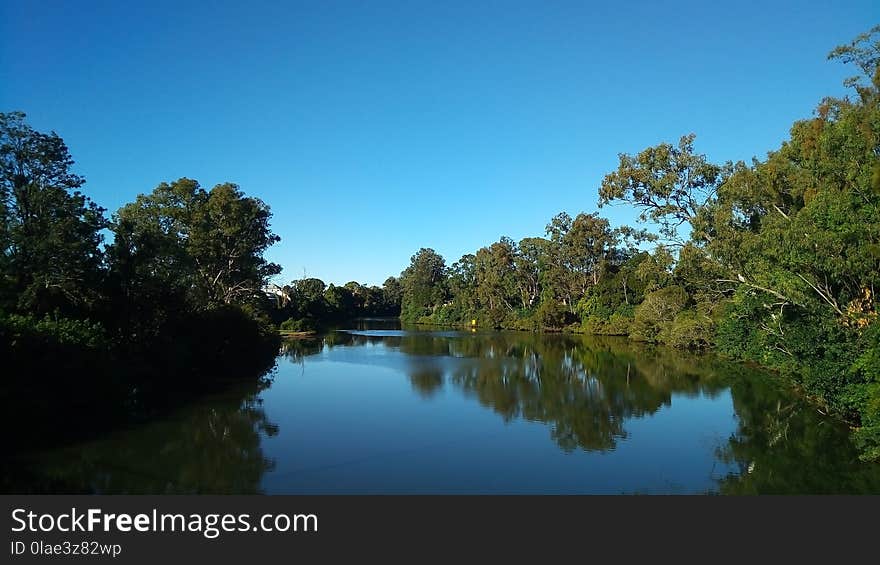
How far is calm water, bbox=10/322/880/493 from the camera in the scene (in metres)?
10.6

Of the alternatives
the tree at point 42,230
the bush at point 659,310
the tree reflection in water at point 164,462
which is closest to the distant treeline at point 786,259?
the bush at point 659,310

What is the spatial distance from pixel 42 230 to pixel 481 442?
1349 centimetres

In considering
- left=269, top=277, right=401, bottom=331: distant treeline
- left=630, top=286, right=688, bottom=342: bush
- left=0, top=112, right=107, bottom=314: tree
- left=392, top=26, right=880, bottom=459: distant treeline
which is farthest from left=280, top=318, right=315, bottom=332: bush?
left=0, top=112, right=107, bottom=314: tree

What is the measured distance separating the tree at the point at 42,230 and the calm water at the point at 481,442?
5130mm

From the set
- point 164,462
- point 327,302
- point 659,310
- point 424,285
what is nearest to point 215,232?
point 164,462

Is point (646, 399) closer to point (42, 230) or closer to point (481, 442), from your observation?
point (481, 442)

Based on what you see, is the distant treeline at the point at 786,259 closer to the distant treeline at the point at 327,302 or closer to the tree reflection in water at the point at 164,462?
Result: the tree reflection in water at the point at 164,462

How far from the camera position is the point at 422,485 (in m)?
10.5

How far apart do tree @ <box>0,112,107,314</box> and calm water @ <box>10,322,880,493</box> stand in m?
5.13

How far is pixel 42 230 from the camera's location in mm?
16344

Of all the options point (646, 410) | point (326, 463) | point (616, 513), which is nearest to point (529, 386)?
point (646, 410)

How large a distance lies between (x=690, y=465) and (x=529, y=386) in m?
11.4

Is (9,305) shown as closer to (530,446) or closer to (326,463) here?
(326,463)

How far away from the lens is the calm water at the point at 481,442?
10.6 metres
